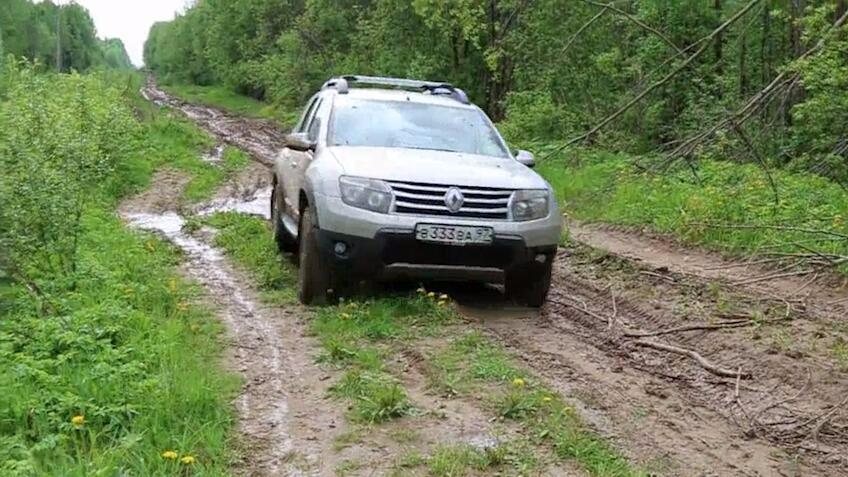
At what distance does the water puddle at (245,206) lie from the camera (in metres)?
11.8

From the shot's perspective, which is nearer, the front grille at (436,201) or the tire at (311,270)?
the front grille at (436,201)

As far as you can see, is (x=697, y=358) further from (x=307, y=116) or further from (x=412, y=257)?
(x=307, y=116)

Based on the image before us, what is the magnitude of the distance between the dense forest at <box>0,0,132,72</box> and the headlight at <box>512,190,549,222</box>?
57.3m

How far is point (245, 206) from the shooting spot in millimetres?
12562

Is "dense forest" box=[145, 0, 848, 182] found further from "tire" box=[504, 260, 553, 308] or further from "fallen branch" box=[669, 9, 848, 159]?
"tire" box=[504, 260, 553, 308]

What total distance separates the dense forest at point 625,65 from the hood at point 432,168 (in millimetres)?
720

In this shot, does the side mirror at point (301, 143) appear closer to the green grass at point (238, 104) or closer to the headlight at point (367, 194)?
the headlight at point (367, 194)

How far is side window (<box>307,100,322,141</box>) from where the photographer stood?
7.21 m

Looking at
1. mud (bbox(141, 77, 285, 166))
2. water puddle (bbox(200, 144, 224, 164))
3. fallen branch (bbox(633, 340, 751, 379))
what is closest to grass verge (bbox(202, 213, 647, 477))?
fallen branch (bbox(633, 340, 751, 379))

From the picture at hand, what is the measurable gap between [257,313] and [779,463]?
3.68 meters

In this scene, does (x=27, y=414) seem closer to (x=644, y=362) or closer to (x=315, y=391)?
(x=315, y=391)

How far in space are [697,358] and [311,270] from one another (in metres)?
2.69

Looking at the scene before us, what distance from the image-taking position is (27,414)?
151 inches

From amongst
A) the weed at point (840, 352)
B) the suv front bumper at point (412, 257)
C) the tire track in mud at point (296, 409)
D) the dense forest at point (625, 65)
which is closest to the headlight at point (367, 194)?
the suv front bumper at point (412, 257)
